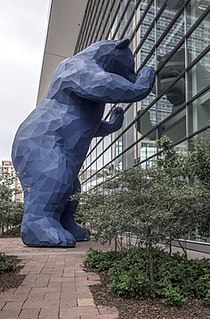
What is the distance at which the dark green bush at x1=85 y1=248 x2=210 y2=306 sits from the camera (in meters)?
5.69

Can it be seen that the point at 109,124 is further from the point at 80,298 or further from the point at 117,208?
the point at 80,298

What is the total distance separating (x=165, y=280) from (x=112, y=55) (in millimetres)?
8403

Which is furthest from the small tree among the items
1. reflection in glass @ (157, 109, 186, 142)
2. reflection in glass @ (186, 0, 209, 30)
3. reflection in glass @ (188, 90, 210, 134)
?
reflection in glass @ (186, 0, 209, 30)

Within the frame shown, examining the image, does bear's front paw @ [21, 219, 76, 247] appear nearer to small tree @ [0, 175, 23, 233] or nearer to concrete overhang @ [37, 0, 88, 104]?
small tree @ [0, 175, 23, 233]

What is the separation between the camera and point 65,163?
1295 centimetres

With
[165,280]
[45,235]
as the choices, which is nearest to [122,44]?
[45,235]

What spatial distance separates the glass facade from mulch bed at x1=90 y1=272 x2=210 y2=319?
12.4 feet

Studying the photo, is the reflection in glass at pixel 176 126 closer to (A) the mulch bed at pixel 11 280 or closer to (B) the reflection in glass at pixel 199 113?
(B) the reflection in glass at pixel 199 113

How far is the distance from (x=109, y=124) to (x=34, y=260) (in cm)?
688

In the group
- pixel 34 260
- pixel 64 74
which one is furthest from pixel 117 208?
pixel 64 74

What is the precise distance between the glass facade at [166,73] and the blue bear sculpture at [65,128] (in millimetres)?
1485

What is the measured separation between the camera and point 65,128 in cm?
1315

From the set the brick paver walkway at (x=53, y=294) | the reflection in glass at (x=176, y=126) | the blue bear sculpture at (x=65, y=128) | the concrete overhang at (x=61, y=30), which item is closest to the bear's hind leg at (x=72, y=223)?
the blue bear sculpture at (x=65, y=128)

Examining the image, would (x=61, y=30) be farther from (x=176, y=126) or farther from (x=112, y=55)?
(x=176, y=126)
